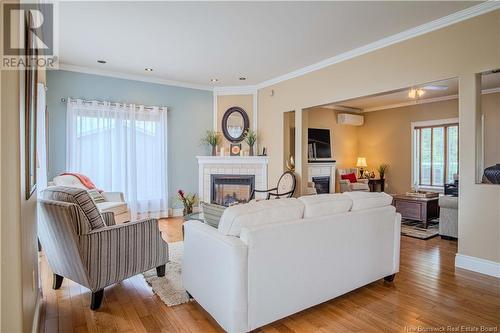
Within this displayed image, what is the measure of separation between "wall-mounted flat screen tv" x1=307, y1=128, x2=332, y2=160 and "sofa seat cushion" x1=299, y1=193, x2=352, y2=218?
4.94 meters

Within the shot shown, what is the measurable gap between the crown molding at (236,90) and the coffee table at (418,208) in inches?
145

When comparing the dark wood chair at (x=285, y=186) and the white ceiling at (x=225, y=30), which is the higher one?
the white ceiling at (x=225, y=30)

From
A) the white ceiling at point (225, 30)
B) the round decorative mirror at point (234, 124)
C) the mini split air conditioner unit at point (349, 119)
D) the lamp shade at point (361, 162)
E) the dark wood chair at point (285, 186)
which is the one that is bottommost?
the dark wood chair at point (285, 186)

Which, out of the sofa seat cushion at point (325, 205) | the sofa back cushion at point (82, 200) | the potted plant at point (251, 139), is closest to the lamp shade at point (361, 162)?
the potted plant at point (251, 139)

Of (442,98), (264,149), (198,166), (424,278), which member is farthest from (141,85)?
(442,98)

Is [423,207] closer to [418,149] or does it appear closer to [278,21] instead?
[418,149]

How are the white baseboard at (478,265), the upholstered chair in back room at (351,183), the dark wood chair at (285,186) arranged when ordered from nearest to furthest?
the white baseboard at (478,265) → the dark wood chair at (285,186) → the upholstered chair in back room at (351,183)

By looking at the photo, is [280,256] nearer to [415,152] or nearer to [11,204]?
[11,204]

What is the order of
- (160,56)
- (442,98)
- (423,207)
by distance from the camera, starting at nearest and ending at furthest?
(160,56)
(423,207)
(442,98)

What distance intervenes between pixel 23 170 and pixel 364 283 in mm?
2637

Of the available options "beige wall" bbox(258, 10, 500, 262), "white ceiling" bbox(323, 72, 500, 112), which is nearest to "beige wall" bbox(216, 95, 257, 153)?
"white ceiling" bbox(323, 72, 500, 112)

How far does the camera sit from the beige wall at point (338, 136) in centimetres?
779

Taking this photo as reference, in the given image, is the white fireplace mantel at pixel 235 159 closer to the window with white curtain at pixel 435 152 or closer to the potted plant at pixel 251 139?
the potted plant at pixel 251 139

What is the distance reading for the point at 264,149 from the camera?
20.2 feet
